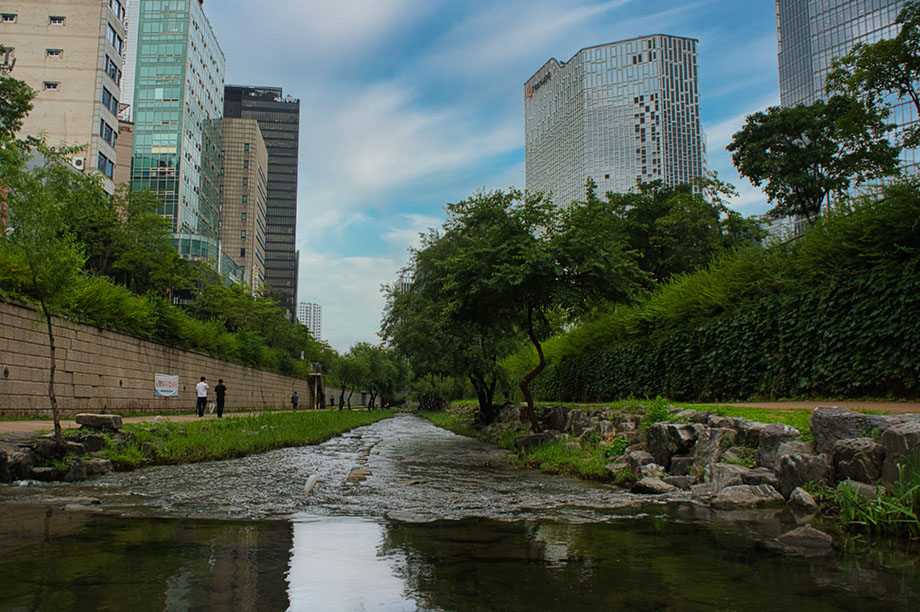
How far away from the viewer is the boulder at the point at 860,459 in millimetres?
4703

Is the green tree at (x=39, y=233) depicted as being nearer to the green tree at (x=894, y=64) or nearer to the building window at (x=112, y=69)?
the green tree at (x=894, y=64)

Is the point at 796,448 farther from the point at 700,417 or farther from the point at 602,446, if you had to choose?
the point at 602,446

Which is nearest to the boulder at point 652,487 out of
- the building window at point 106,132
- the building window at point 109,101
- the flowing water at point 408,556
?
the flowing water at point 408,556

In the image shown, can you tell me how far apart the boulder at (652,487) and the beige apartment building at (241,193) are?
92887mm

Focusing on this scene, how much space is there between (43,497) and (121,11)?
63.6m

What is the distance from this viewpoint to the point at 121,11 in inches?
2158

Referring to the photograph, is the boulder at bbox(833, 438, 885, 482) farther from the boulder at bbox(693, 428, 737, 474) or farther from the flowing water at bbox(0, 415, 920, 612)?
the boulder at bbox(693, 428, 737, 474)

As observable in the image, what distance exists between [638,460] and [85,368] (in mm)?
16214

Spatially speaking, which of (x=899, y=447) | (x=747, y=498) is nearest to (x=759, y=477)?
(x=747, y=498)

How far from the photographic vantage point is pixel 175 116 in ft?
225

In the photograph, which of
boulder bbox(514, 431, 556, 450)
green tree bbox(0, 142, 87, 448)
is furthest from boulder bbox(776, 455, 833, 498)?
green tree bbox(0, 142, 87, 448)

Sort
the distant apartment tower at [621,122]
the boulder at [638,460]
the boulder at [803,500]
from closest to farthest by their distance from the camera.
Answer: the boulder at [803,500]
the boulder at [638,460]
the distant apartment tower at [621,122]

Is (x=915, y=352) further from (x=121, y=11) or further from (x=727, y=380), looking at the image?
(x=121, y=11)

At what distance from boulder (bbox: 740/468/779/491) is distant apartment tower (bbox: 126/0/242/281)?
66254 mm
